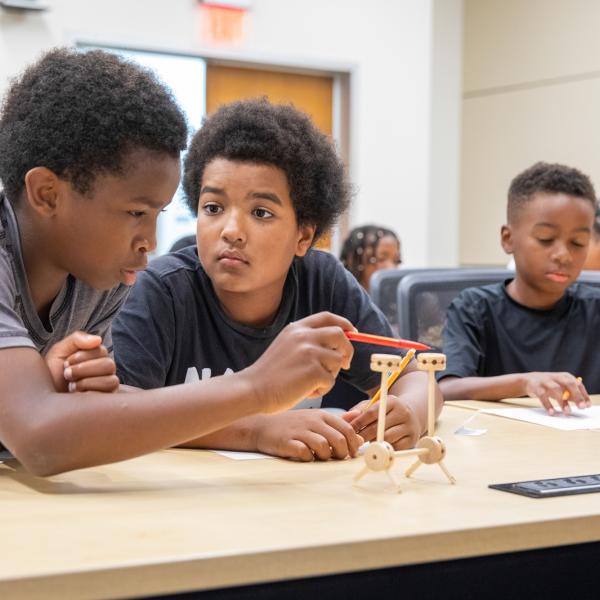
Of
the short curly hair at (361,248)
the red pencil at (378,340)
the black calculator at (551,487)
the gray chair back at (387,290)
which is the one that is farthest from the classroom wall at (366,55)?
the black calculator at (551,487)

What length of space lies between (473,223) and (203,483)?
17.9 ft

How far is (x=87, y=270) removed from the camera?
1217 mm

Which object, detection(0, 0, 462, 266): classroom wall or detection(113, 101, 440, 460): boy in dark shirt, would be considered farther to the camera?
detection(0, 0, 462, 266): classroom wall

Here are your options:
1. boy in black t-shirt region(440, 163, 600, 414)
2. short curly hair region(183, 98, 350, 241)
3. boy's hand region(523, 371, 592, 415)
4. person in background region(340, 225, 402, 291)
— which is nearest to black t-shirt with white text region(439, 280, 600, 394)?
boy in black t-shirt region(440, 163, 600, 414)

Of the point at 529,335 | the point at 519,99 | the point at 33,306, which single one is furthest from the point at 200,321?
the point at 519,99

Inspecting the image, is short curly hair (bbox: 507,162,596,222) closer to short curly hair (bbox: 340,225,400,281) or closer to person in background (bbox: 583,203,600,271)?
person in background (bbox: 583,203,600,271)

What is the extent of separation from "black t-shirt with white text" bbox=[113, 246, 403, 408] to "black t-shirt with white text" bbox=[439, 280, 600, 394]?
19.8 inches

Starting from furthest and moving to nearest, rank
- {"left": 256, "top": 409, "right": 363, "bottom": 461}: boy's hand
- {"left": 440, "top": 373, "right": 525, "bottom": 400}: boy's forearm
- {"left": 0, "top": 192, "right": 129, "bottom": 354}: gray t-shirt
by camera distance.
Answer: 1. {"left": 440, "top": 373, "right": 525, "bottom": 400}: boy's forearm
2. {"left": 256, "top": 409, "right": 363, "bottom": 461}: boy's hand
3. {"left": 0, "top": 192, "right": 129, "bottom": 354}: gray t-shirt

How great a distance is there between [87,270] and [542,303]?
53.5 inches

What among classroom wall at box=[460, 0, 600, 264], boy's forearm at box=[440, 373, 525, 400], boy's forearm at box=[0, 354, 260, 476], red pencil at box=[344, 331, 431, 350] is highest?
classroom wall at box=[460, 0, 600, 264]

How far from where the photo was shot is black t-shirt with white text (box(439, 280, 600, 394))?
225 cm

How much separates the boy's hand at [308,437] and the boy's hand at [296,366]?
14 centimetres

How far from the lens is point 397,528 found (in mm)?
829

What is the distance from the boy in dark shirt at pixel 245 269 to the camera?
1603 mm
